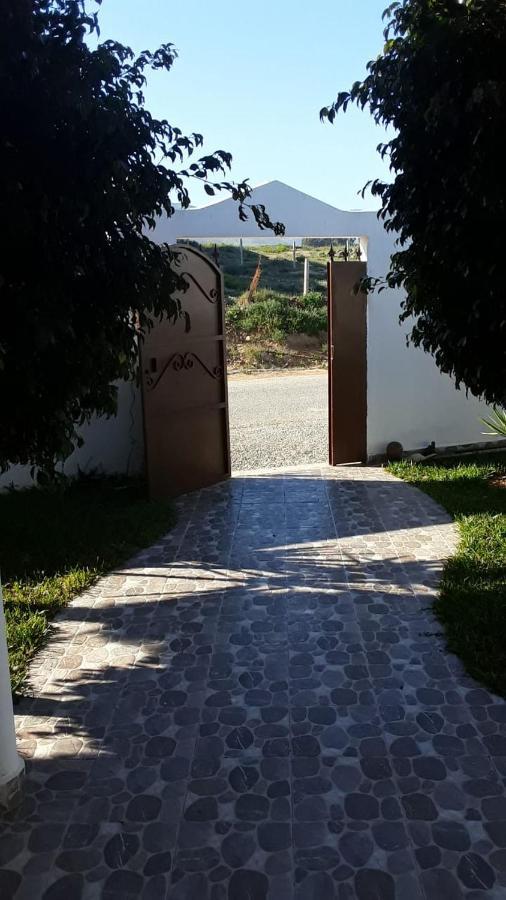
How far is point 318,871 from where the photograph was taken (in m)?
2.13

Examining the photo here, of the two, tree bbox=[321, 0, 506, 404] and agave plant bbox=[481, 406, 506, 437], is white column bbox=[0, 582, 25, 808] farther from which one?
agave plant bbox=[481, 406, 506, 437]

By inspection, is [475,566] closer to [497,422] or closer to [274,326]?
[497,422]

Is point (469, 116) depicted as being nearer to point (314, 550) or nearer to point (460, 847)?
point (460, 847)

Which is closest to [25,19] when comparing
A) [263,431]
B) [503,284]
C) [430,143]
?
[430,143]

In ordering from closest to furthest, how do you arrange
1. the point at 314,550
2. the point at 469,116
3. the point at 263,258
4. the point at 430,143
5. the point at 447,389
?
the point at 469,116 → the point at 430,143 → the point at 314,550 → the point at 447,389 → the point at 263,258

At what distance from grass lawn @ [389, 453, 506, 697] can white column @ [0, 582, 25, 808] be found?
2026 millimetres

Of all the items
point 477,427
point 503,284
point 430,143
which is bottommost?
point 477,427

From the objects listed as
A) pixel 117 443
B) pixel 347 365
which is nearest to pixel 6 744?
pixel 117 443

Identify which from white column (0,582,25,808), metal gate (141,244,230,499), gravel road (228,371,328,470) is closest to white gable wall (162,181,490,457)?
metal gate (141,244,230,499)

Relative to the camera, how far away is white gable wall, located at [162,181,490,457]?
662cm

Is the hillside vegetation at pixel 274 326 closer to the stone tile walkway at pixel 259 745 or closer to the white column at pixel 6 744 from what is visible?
the stone tile walkway at pixel 259 745

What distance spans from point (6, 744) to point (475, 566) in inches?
120

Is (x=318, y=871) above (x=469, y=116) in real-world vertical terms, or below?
below

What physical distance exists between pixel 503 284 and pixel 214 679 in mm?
2145
